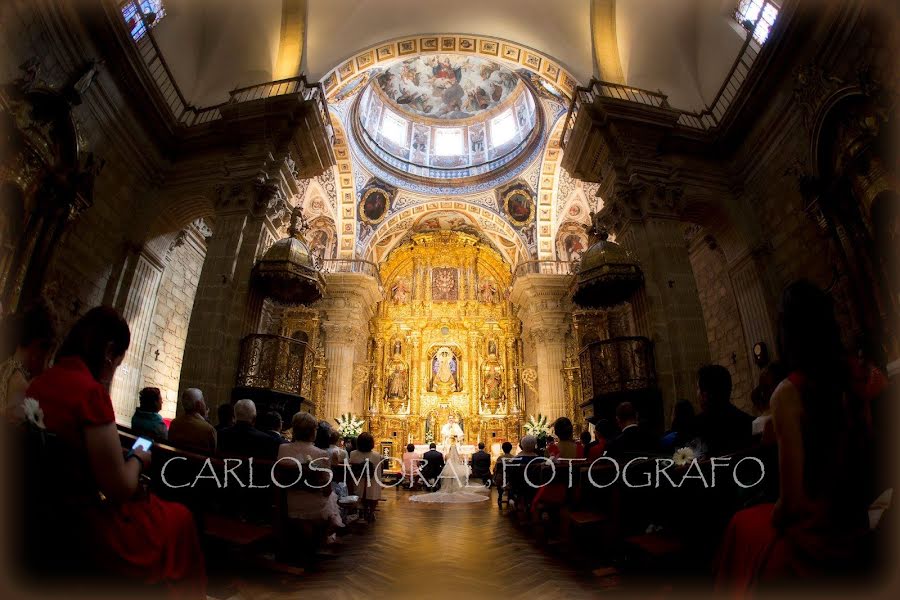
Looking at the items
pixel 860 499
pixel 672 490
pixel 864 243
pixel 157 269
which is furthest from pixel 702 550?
pixel 157 269

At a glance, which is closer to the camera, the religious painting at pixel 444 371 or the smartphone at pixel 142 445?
the smartphone at pixel 142 445

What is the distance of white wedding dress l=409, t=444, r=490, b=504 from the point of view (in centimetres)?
854

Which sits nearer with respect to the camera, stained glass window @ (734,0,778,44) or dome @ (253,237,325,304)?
dome @ (253,237,325,304)

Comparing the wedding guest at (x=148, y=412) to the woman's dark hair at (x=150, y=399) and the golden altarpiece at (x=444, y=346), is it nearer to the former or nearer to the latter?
the woman's dark hair at (x=150, y=399)

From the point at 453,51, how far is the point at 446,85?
7388 millimetres

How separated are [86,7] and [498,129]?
47.3ft

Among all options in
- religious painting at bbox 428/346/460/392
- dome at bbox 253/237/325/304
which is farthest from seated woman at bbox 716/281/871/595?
religious painting at bbox 428/346/460/392

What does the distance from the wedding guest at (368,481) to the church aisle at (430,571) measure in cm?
72

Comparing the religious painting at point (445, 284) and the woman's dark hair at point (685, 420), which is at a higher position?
the religious painting at point (445, 284)

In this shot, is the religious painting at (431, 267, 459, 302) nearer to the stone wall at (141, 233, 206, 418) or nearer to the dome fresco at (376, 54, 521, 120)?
the dome fresco at (376, 54, 521, 120)

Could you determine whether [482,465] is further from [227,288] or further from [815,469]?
[815,469]

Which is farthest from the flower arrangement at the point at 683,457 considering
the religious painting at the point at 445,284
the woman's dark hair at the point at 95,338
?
the religious painting at the point at 445,284

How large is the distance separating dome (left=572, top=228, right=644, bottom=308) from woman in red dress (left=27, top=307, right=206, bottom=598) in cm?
617

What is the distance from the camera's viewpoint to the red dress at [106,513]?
139 centimetres
